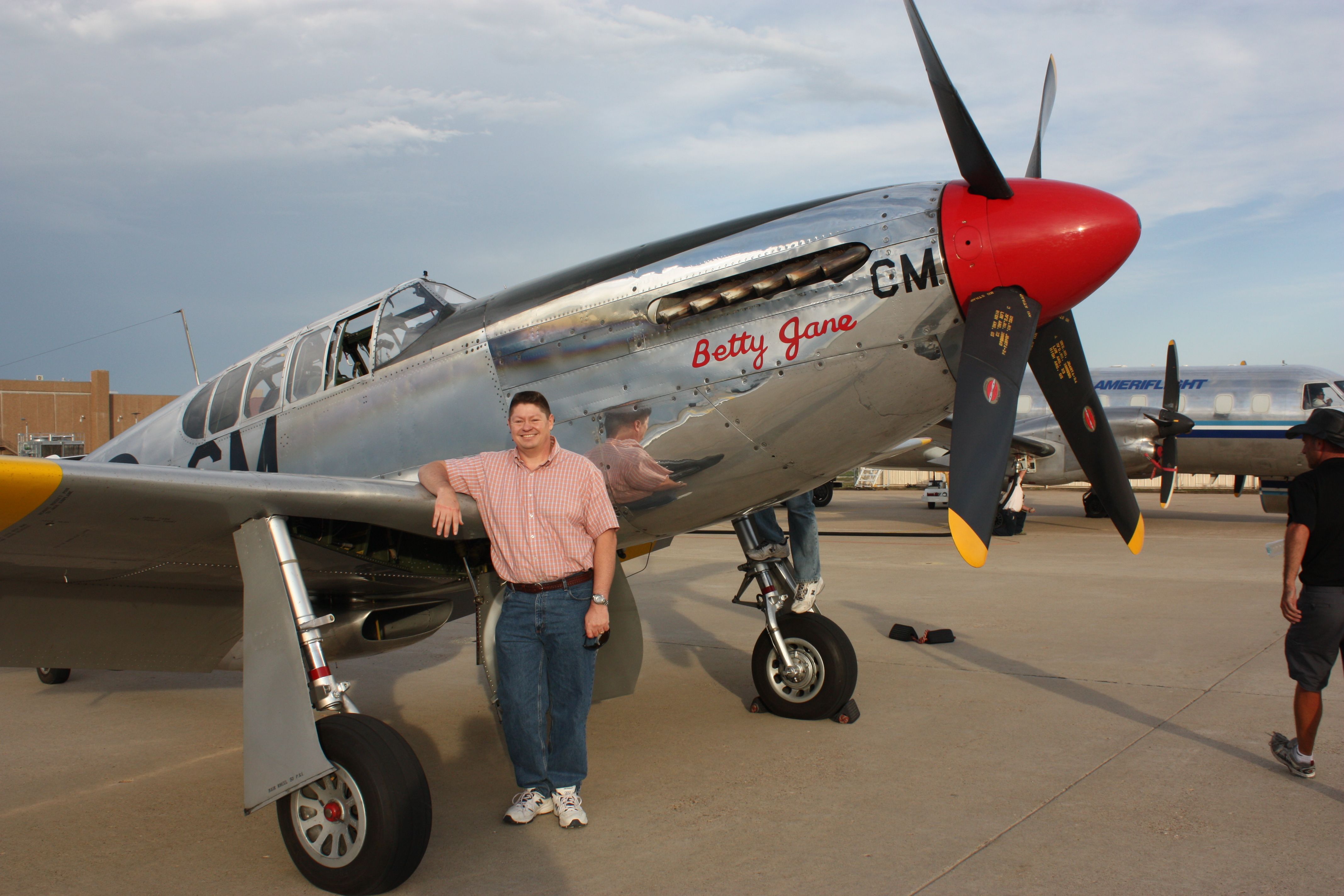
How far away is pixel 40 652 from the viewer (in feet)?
13.6

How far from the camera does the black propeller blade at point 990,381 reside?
3355 mm

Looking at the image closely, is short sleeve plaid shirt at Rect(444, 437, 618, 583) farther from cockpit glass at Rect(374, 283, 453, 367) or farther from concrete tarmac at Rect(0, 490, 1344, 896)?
cockpit glass at Rect(374, 283, 453, 367)

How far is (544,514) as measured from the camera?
3424 mm

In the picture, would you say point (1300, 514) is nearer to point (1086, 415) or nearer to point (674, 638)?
point (1086, 415)

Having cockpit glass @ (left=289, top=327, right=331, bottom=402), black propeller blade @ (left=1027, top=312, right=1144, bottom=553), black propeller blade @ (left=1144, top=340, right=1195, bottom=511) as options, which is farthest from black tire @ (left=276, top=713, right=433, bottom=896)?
black propeller blade @ (left=1144, top=340, right=1195, bottom=511)

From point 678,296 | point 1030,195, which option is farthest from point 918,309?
point 678,296

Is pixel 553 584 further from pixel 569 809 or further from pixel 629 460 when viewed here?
pixel 569 809

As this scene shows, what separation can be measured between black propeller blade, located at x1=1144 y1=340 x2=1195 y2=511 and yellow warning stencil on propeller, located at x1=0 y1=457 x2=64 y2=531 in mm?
17243

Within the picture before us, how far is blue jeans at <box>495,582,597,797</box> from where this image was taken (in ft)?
11.4

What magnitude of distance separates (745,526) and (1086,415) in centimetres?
186

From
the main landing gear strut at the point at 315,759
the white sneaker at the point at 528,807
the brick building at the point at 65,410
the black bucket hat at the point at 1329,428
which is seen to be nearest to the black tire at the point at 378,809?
the main landing gear strut at the point at 315,759

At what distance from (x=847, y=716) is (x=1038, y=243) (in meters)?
2.69

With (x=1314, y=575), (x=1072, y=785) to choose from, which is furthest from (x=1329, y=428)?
(x=1072, y=785)

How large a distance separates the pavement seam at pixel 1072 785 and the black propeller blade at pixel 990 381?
1169 mm
